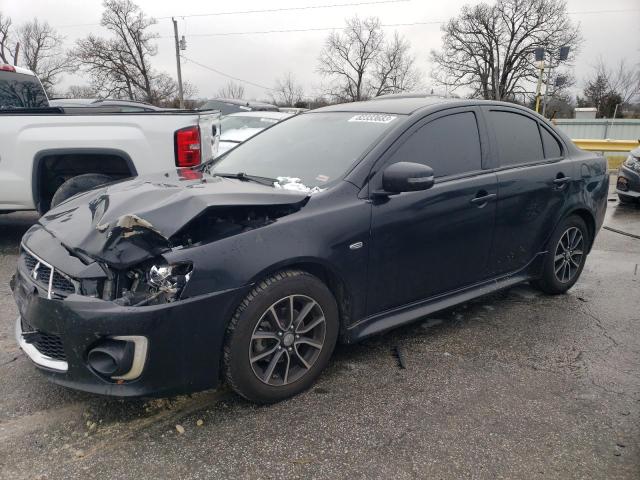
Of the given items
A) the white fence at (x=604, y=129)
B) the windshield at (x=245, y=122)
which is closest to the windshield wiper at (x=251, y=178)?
the windshield at (x=245, y=122)

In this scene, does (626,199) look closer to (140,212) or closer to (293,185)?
(293,185)

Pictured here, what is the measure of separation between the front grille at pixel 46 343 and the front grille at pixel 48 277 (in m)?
0.21

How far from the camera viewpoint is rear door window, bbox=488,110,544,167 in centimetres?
381

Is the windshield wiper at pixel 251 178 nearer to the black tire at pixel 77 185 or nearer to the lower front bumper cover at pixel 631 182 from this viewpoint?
the black tire at pixel 77 185

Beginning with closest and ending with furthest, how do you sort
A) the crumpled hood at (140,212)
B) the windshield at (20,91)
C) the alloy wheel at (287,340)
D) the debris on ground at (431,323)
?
the crumpled hood at (140,212) < the alloy wheel at (287,340) < the debris on ground at (431,323) < the windshield at (20,91)

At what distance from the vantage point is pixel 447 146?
3.48 metres

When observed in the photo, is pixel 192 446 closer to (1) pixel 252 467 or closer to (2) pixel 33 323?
(1) pixel 252 467

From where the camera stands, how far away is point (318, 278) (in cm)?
279

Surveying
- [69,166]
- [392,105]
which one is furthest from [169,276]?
[69,166]

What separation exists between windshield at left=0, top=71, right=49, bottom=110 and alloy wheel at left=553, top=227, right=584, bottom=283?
6619mm

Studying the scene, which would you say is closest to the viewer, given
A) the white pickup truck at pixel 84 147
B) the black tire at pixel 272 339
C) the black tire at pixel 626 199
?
the black tire at pixel 272 339

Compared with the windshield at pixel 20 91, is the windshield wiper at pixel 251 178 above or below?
below

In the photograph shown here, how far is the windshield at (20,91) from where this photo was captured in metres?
6.33

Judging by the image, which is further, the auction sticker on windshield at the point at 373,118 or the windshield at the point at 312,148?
the auction sticker on windshield at the point at 373,118
